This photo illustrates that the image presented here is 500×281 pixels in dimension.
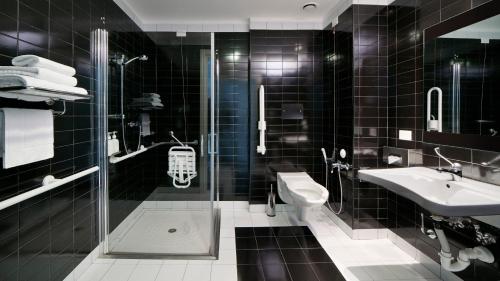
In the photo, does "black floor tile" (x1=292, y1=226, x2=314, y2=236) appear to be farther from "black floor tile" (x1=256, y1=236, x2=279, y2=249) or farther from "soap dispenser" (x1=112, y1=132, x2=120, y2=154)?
"soap dispenser" (x1=112, y1=132, x2=120, y2=154)

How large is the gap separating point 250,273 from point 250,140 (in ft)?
5.80

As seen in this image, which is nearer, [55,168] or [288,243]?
[55,168]

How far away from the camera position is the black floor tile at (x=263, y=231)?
283 centimetres

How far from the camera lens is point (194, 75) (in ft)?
9.09

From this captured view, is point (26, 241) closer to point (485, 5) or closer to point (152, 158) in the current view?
point (152, 158)

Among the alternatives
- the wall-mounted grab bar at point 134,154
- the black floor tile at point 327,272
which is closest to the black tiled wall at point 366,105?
the black floor tile at point 327,272

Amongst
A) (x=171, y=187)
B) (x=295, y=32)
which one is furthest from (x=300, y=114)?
(x=171, y=187)

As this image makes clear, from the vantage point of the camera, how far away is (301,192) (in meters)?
2.92

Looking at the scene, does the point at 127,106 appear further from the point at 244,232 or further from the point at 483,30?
the point at 483,30

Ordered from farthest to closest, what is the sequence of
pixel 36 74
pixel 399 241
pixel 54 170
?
pixel 399 241 < pixel 54 170 < pixel 36 74

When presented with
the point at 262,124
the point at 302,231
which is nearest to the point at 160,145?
the point at 262,124

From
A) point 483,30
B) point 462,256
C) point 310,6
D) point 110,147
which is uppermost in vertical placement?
point 310,6

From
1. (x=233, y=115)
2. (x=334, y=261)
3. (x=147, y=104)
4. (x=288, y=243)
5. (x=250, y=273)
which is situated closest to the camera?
(x=250, y=273)

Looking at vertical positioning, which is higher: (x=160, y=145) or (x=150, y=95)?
(x=150, y=95)
